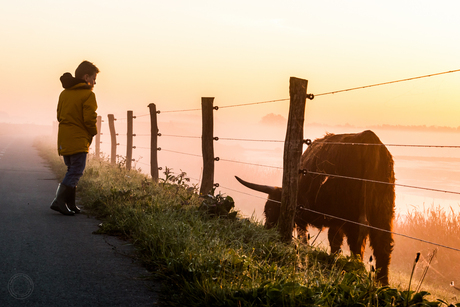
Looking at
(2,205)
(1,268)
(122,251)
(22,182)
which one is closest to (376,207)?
(122,251)

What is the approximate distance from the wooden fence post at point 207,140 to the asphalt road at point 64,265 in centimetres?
220

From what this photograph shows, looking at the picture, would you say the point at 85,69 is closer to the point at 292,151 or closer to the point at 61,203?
the point at 61,203

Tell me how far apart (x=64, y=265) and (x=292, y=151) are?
281 centimetres

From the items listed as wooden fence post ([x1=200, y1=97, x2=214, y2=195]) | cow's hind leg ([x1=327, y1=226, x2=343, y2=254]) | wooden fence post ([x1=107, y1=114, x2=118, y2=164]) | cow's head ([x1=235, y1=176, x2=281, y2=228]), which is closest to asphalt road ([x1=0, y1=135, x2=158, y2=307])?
wooden fence post ([x1=200, y1=97, x2=214, y2=195])

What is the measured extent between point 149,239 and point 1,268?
129cm

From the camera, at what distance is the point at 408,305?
2740mm

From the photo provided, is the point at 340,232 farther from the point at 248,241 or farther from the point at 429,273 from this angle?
the point at 429,273

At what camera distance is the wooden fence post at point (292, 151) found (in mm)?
5066

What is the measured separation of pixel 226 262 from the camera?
338 cm

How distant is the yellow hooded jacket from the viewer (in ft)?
19.1

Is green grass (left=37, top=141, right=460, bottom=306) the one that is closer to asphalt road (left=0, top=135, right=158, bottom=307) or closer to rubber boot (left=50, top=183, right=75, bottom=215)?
asphalt road (left=0, top=135, right=158, bottom=307)

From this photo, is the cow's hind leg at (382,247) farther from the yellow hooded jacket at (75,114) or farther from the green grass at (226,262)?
the yellow hooded jacket at (75,114)

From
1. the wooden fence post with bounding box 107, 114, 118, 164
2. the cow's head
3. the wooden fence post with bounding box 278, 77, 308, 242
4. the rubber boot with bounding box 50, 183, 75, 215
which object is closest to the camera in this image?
the wooden fence post with bounding box 278, 77, 308, 242

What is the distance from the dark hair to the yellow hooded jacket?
0.10m
